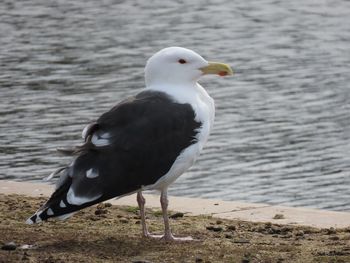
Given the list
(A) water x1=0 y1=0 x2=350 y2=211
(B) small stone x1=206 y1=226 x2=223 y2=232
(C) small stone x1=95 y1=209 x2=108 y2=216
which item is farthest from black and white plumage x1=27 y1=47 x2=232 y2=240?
(A) water x1=0 y1=0 x2=350 y2=211

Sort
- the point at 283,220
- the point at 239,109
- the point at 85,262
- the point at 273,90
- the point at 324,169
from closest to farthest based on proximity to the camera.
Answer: the point at 85,262
the point at 283,220
the point at 324,169
the point at 239,109
the point at 273,90

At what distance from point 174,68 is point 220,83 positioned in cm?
773

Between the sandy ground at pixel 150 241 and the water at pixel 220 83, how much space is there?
1.88 m

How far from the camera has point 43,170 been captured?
38.5 feet

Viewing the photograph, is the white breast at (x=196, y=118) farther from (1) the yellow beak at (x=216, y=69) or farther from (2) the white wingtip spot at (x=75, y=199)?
(2) the white wingtip spot at (x=75, y=199)

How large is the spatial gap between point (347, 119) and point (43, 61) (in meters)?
5.56

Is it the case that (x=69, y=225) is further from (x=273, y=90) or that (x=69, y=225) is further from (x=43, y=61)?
(x=43, y=61)

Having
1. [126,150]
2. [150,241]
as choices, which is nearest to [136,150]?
[126,150]

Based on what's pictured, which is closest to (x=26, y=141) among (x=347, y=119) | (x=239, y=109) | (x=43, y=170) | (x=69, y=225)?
(x=43, y=170)

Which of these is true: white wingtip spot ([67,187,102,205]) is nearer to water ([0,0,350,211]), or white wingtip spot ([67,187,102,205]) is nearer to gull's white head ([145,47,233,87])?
gull's white head ([145,47,233,87])

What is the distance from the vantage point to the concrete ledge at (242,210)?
8.94m

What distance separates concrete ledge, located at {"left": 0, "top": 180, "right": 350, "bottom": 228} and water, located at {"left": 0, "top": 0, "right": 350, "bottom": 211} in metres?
0.99

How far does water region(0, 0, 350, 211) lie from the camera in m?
11.6

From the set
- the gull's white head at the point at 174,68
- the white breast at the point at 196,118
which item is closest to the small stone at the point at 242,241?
the white breast at the point at 196,118
